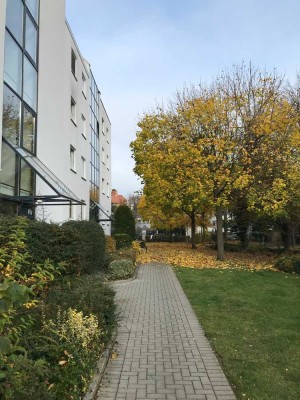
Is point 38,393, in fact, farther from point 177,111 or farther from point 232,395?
point 177,111

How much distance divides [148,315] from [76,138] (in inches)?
569

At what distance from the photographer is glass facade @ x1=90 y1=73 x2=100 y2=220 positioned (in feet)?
91.8

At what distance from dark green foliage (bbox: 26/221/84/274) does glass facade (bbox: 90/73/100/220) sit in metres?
18.6

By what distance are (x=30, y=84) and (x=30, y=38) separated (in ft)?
5.42

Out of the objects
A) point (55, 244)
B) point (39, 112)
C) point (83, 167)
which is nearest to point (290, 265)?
point (55, 244)

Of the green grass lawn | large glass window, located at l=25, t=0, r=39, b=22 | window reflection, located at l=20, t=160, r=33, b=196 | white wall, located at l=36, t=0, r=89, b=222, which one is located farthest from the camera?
white wall, located at l=36, t=0, r=89, b=222

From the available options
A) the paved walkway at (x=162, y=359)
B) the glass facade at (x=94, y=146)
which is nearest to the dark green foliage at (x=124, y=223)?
the glass facade at (x=94, y=146)

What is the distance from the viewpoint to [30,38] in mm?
14250

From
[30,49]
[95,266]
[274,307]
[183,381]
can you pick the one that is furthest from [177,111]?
[183,381]

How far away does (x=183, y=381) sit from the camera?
185 inches

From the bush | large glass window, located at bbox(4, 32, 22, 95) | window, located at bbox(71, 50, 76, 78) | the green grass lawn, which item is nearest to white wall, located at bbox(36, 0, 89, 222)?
window, located at bbox(71, 50, 76, 78)

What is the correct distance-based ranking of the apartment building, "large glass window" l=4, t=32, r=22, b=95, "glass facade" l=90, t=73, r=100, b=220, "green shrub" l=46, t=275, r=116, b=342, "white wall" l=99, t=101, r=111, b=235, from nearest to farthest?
"green shrub" l=46, t=275, r=116, b=342 → "large glass window" l=4, t=32, r=22, b=95 → the apartment building → "glass facade" l=90, t=73, r=100, b=220 → "white wall" l=99, t=101, r=111, b=235

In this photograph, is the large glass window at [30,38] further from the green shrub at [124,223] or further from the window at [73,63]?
the green shrub at [124,223]

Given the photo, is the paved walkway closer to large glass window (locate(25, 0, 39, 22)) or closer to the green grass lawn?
the green grass lawn
